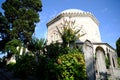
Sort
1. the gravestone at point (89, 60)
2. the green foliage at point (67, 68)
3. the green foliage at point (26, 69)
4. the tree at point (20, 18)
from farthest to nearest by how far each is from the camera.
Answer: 1. the tree at point (20, 18)
2. the green foliage at point (26, 69)
3. the green foliage at point (67, 68)
4. the gravestone at point (89, 60)

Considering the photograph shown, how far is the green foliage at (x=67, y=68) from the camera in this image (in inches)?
309

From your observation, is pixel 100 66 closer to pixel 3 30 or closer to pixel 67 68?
pixel 67 68

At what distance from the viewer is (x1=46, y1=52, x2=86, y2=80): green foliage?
784cm

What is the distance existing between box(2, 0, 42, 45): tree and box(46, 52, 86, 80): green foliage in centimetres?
1232

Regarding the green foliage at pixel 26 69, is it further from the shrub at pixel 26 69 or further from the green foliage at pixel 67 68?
the green foliage at pixel 67 68

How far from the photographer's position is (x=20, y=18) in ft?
67.1

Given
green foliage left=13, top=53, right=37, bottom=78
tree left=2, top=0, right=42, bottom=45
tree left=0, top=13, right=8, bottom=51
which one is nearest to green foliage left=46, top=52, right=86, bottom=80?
green foliage left=13, top=53, right=37, bottom=78

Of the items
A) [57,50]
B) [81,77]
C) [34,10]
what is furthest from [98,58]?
[34,10]

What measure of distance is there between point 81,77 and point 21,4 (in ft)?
54.7

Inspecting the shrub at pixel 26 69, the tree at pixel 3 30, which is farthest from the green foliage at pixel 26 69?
the tree at pixel 3 30

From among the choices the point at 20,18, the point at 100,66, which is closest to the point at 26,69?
the point at 100,66

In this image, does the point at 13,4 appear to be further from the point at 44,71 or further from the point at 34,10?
the point at 44,71

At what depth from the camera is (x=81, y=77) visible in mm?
7762

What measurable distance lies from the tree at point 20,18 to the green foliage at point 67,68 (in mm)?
12324
